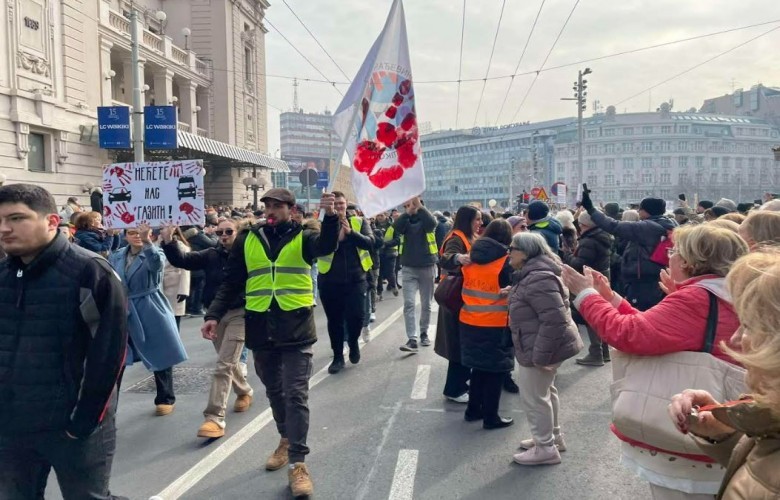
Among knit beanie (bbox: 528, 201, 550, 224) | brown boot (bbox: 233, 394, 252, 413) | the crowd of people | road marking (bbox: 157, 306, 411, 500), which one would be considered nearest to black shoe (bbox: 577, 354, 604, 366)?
the crowd of people

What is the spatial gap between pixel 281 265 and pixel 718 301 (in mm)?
2859

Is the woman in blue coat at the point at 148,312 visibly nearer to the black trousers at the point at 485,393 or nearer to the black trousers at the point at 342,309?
the black trousers at the point at 342,309

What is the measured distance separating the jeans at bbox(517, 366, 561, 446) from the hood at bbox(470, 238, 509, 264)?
1034 mm

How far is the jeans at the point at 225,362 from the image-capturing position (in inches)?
205

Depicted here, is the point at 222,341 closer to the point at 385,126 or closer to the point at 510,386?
the point at 385,126

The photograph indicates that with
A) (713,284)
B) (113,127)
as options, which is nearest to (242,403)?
(713,284)

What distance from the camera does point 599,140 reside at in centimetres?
10562

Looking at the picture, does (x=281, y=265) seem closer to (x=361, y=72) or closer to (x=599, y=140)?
(x=361, y=72)

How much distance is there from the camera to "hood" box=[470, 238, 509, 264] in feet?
17.1

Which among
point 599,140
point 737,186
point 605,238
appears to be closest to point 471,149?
point 599,140

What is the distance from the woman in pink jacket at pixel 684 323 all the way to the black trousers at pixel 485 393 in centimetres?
244

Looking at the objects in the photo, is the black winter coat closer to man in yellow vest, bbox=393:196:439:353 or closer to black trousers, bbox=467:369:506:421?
black trousers, bbox=467:369:506:421

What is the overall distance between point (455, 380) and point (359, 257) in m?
2.16

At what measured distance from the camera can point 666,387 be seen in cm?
254
